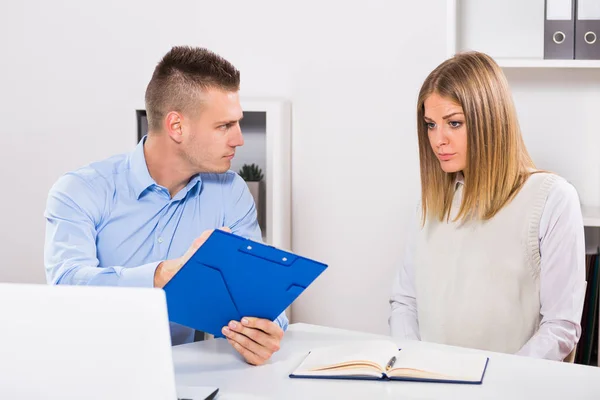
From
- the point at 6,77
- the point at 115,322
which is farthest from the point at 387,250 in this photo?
the point at 115,322

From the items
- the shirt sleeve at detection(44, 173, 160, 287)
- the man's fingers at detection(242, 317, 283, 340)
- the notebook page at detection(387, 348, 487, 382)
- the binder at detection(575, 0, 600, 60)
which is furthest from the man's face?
the binder at detection(575, 0, 600, 60)

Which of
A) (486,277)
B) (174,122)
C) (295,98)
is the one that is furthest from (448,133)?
(295,98)

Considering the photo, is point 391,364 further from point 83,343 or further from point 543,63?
point 543,63

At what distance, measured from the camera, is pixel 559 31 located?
7.91ft

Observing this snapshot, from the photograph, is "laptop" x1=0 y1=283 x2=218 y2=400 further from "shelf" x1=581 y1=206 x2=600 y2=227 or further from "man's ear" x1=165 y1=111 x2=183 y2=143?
"shelf" x1=581 y1=206 x2=600 y2=227

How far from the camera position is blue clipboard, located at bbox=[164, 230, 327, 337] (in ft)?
4.78

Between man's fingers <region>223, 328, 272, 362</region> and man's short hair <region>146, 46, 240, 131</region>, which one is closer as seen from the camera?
man's fingers <region>223, 328, 272, 362</region>

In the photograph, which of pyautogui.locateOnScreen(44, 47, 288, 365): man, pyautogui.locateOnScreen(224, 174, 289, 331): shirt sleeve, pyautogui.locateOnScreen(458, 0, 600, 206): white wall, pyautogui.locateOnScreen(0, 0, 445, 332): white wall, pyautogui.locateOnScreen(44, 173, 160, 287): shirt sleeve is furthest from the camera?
pyautogui.locateOnScreen(0, 0, 445, 332): white wall

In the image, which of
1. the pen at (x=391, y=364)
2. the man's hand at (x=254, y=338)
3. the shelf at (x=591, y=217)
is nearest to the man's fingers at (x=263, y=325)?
the man's hand at (x=254, y=338)

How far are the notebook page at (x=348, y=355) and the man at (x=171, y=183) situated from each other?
595 mm

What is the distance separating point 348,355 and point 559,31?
4.44ft

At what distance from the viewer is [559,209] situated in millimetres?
1974

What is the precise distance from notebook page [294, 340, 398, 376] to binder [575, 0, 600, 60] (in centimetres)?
122

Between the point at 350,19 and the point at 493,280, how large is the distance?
44.8 inches
